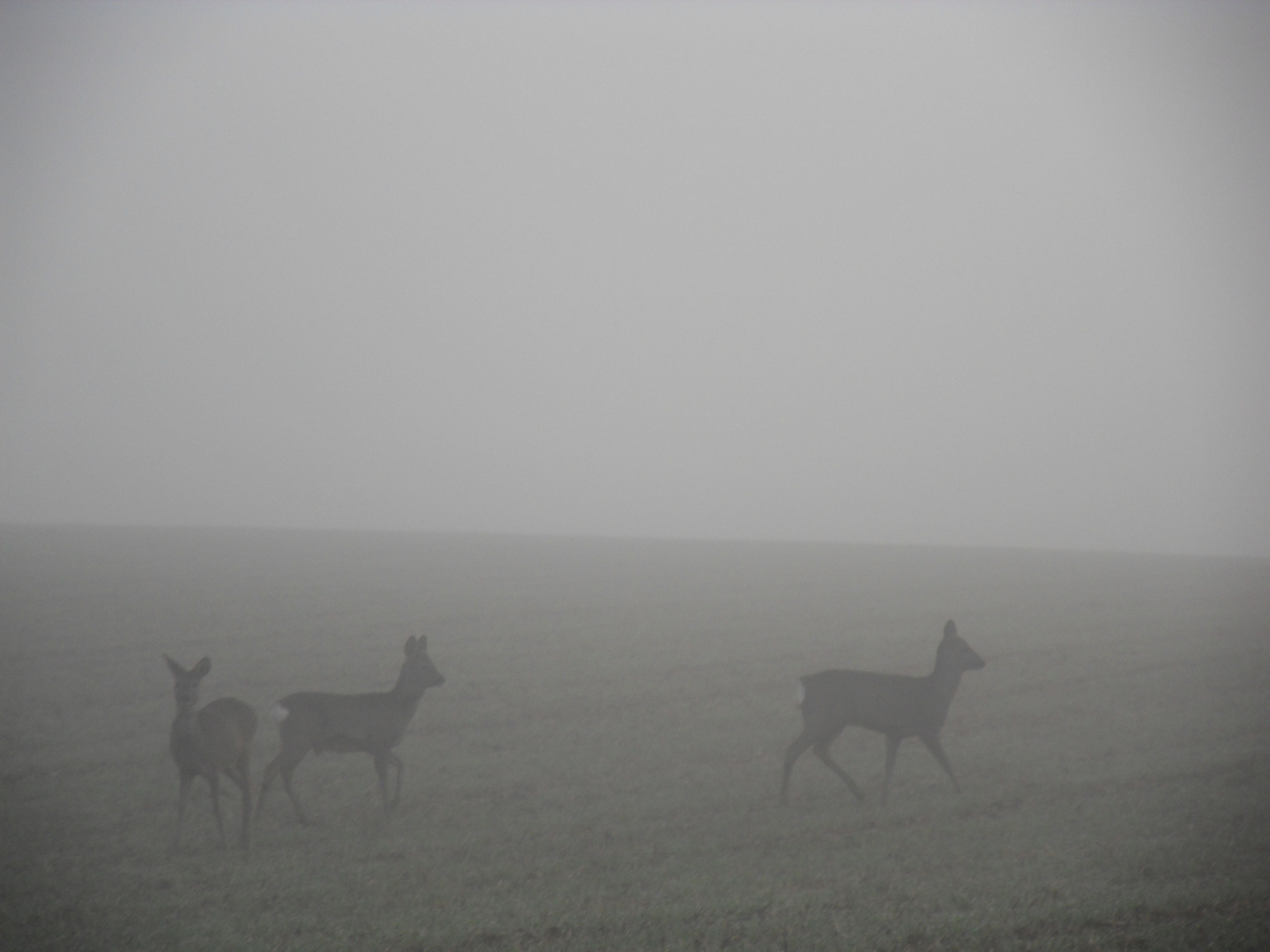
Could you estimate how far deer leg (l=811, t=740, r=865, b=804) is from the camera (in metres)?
11.0

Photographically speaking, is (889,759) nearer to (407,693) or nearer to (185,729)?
(407,693)

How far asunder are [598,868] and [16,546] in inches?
2133

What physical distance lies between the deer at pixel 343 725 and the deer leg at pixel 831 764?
509 cm

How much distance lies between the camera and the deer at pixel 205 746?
9320 millimetres

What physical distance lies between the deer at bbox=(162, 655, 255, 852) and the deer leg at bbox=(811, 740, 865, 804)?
277 inches

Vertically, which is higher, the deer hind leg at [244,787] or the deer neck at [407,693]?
the deer neck at [407,693]

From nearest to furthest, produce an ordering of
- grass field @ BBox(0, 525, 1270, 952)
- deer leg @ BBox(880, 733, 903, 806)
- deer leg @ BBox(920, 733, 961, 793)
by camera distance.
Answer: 1. grass field @ BBox(0, 525, 1270, 952)
2. deer leg @ BBox(880, 733, 903, 806)
3. deer leg @ BBox(920, 733, 961, 793)

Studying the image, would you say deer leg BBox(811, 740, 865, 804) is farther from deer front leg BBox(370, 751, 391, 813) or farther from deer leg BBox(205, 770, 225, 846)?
deer leg BBox(205, 770, 225, 846)

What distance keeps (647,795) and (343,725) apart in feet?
13.2

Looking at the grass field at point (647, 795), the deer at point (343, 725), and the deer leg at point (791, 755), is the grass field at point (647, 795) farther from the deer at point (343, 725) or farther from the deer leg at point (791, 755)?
the deer at point (343, 725)

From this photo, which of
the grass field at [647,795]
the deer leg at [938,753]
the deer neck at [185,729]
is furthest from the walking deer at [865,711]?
the deer neck at [185,729]

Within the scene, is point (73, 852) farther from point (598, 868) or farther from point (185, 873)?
point (598, 868)

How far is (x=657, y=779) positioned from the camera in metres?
12.0

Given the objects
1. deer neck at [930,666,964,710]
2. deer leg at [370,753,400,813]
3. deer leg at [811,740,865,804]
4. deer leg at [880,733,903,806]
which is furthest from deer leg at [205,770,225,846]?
deer neck at [930,666,964,710]
